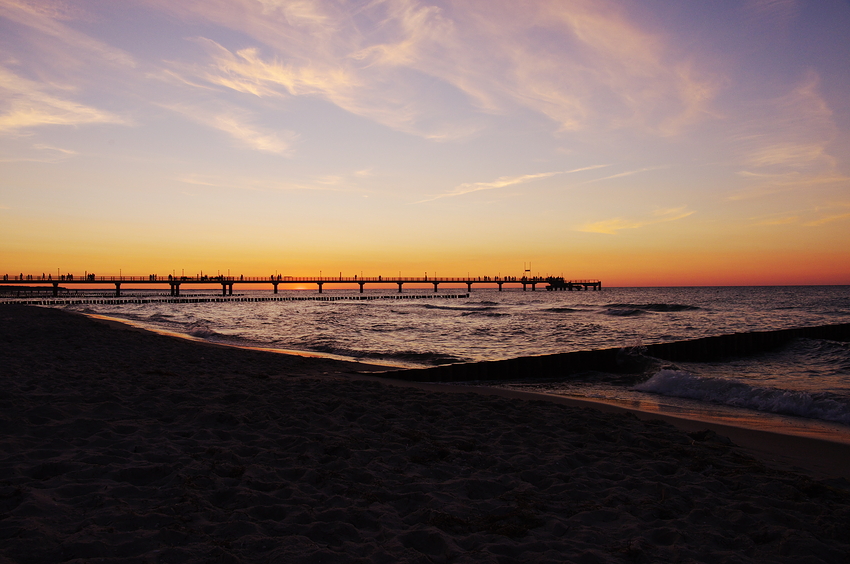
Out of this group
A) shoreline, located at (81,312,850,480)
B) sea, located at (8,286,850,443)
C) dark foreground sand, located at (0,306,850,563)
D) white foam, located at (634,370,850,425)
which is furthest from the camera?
sea, located at (8,286,850,443)

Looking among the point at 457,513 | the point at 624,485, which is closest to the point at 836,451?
the point at 624,485

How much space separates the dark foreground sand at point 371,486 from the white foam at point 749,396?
12.4 ft

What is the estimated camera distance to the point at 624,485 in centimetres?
441

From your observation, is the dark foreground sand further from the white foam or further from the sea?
the white foam

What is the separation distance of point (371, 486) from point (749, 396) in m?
8.69

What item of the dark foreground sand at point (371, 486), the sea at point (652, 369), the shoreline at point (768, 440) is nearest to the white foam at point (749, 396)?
the sea at point (652, 369)

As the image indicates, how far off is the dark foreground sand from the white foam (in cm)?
378

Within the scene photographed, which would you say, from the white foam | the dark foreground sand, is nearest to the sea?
the white foam

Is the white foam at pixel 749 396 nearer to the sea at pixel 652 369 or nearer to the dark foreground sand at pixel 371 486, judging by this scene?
the sea at pixel 652 369

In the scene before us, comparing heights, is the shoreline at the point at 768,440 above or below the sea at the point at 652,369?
above

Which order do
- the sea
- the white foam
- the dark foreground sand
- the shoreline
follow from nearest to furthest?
the dark foreground sand < the shoreline < the white foam < the sea

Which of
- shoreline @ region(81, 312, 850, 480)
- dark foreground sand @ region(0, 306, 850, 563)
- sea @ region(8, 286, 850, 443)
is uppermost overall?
dark foreground sand @ region(0, 306, 850, 563)

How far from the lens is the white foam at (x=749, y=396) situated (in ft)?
27.9

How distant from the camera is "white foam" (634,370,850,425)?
8.50m
